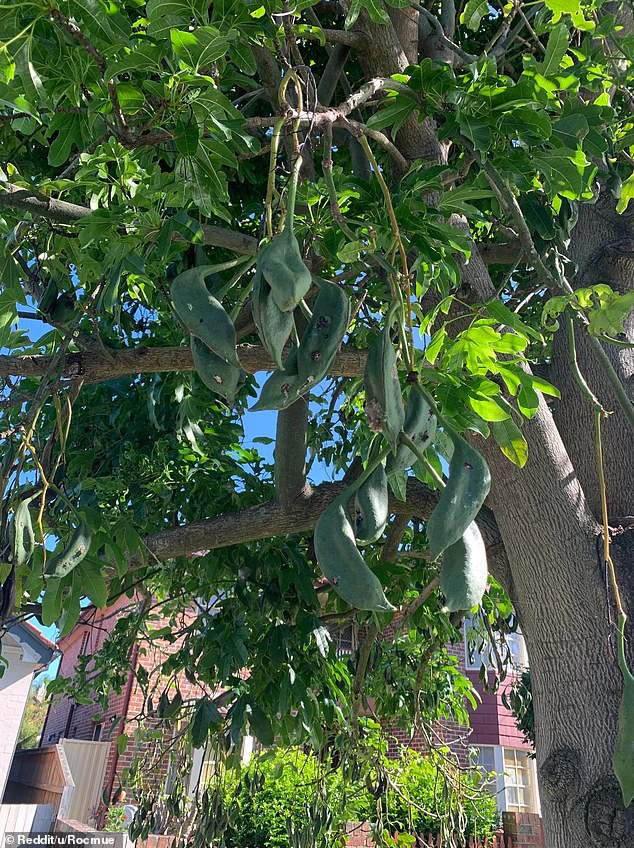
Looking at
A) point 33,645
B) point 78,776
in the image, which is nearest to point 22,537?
point 33,645

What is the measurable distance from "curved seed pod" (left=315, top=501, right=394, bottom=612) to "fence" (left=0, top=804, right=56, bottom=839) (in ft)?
31.2

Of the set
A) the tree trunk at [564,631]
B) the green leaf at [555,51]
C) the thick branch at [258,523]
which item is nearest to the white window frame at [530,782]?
the thick branch at [258,523]

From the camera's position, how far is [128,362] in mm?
2398

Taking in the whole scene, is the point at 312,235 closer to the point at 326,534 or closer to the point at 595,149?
the point at 595,149

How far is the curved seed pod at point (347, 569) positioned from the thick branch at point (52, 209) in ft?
3.39

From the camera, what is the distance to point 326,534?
2.66ft

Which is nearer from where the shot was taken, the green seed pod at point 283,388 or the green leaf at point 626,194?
the green seed pod at point 283,388

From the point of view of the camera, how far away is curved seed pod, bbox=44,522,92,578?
150 centimetres

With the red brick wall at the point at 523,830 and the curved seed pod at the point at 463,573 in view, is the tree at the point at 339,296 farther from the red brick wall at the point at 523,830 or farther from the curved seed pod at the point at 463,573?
the red brick wall at the point at 523,830

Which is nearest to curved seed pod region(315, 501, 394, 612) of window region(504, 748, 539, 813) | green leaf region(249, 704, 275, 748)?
green leaf region(249, 704, 275, 748)

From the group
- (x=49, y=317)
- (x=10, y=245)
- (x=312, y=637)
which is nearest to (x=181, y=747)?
(x=312, y=637)

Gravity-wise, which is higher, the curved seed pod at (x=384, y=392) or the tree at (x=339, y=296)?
the tree at (x=339, y=296)

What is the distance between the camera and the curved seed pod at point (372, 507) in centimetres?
86

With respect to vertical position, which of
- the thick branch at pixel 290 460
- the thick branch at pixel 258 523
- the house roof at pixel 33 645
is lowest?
the thick branch at pixel 258 523
